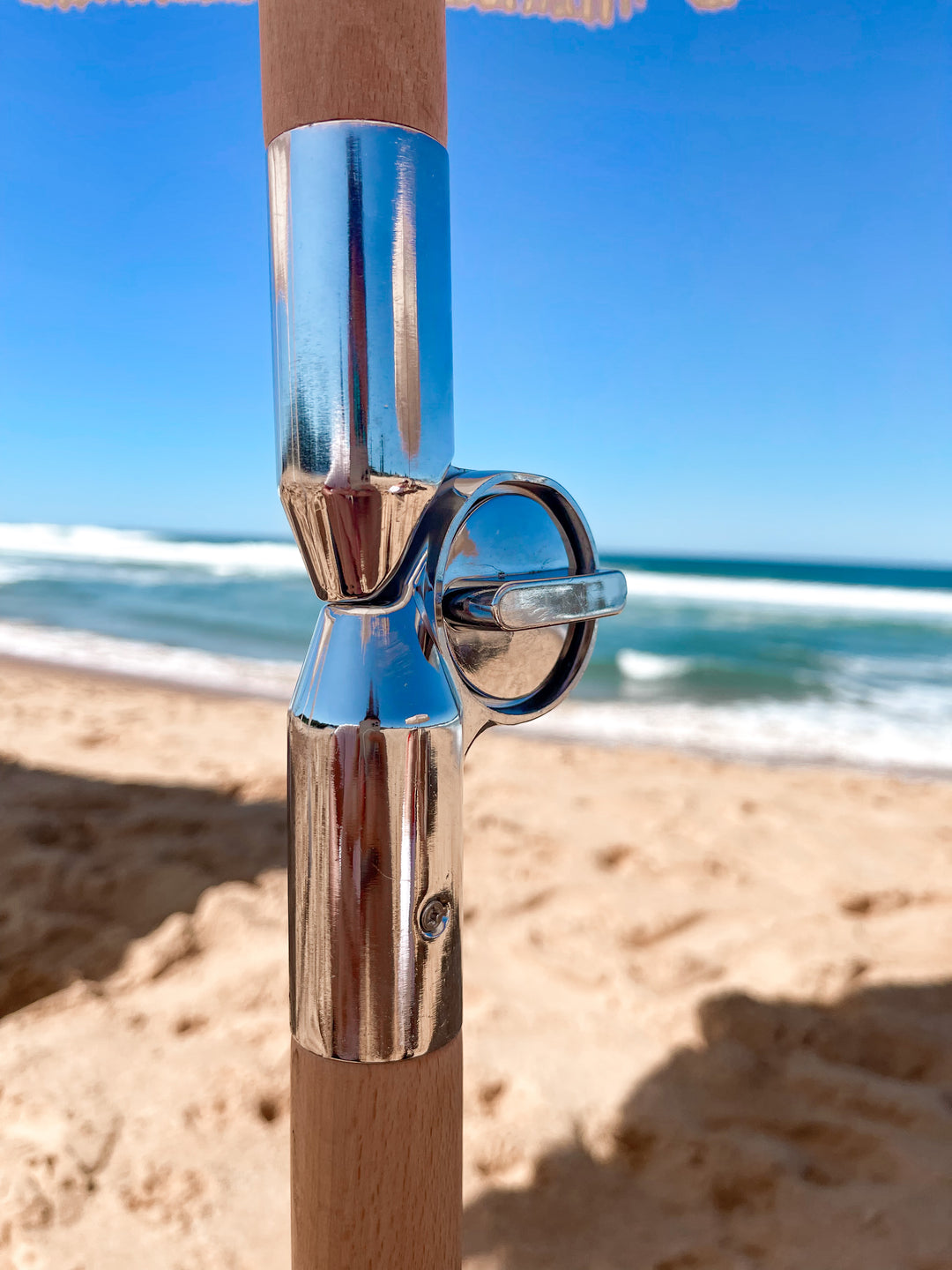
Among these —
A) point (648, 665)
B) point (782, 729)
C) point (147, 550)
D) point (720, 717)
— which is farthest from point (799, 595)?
point (147, 550)

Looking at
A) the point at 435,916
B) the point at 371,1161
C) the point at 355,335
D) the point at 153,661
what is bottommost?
the point at 153,661

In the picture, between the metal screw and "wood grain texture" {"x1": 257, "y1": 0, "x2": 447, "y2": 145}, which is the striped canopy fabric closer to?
"wood grain texture" {"x1": 257, "y1": 0, "x2": 447, "y2": 145}

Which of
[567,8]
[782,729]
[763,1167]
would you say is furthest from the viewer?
[782,729]

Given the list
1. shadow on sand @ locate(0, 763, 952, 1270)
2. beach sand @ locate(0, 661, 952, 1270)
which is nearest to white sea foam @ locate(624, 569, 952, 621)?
beach sand @ locate(0, 661, 952, 1270)

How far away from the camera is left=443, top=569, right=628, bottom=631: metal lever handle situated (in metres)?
0.43

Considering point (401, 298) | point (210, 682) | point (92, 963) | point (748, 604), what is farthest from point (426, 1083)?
point (748, 604)

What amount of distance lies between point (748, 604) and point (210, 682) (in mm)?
12618

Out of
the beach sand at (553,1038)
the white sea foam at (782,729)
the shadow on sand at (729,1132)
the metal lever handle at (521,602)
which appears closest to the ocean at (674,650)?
the white sea foam at (782,729)

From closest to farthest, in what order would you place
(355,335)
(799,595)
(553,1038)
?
(355,335) → (553,1038) → (799,595)

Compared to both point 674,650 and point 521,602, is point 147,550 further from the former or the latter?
point 521,602

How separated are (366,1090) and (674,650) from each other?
897 cm

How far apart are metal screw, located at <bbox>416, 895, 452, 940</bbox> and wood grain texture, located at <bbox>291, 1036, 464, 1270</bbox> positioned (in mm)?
62

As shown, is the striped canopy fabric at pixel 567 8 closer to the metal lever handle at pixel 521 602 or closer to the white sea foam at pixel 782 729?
the metal lever handle at pixel 521 602

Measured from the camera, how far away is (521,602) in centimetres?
43
